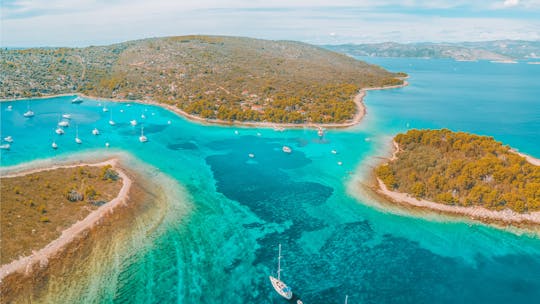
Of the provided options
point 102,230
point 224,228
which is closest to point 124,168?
point 102,230

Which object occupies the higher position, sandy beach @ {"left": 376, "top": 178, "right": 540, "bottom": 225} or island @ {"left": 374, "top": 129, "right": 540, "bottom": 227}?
island @ {"left": 374, "top": 129, "right": 540, "bottom": 227}

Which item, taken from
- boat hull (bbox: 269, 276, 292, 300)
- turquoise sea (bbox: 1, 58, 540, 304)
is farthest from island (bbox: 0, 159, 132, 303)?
boat hull (bbox: 269, 276, 292, 300)

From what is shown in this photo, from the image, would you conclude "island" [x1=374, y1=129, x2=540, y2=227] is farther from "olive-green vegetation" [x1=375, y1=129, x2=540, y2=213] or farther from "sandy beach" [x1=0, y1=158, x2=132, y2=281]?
"sandy beach" [x1=0, y1=158, x2=132, y2=281]

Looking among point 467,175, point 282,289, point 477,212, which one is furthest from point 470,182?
point 282,289

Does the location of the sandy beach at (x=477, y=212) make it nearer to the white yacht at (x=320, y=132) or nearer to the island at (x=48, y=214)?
the white yacht at (x=320, y=132)

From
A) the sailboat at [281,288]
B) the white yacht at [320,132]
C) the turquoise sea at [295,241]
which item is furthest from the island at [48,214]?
the white yacht at [320,132]

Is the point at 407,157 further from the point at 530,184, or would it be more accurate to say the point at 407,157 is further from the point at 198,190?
the point at 198,190
